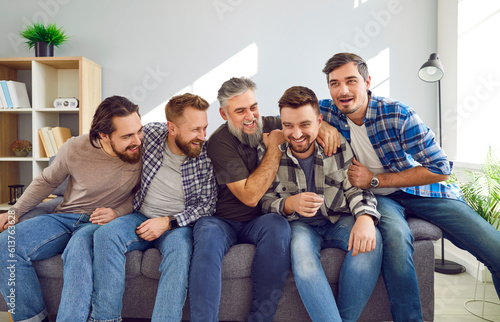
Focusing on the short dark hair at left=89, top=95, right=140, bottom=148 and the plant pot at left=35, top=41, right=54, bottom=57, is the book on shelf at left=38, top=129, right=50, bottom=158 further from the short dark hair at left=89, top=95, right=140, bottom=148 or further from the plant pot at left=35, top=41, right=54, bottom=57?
the short dark hair at left=89, top=95, right=140, bottom=148

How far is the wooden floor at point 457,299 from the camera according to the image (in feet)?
6.39

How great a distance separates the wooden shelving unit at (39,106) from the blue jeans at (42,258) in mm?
1731

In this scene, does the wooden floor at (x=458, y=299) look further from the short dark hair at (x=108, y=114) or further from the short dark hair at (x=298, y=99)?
the short dark hair at (x=108, y=114)

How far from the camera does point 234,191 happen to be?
176 cm

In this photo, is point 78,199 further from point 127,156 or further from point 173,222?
point 173,222

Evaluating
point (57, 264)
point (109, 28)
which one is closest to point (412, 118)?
point (57, 264)

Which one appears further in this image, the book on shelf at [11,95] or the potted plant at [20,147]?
the potted plant at [20,147]

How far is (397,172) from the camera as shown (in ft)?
5.91

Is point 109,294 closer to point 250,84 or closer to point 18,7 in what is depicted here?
point 250,84

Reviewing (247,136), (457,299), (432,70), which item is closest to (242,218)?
(247,136)

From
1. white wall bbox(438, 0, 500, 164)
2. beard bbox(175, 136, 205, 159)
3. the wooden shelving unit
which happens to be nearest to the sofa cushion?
beard bbox(175, 136, 205, 159)

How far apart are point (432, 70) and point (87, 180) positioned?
236 cm

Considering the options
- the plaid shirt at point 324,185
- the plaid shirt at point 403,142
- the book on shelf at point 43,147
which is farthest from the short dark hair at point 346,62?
the book on shelf at point 43,147

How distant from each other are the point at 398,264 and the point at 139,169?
1316 millimetres
